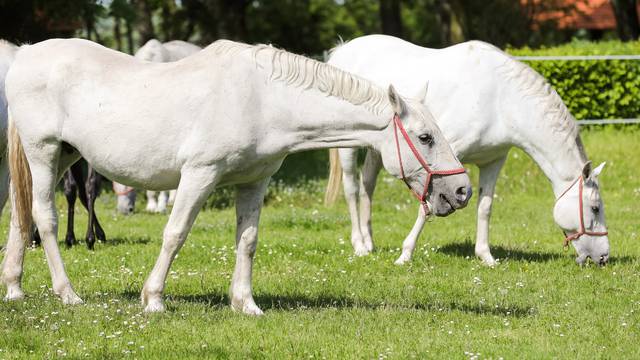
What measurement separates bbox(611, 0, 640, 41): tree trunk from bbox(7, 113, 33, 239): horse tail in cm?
2740

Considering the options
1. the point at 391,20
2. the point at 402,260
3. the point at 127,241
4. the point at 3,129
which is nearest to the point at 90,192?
the point at 127,241

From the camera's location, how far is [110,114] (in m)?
6.83

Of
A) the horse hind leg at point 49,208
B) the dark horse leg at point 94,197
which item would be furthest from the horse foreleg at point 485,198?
the horse hind leg at point 49,208

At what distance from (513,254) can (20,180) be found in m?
5.19

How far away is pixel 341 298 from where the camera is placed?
793 cm

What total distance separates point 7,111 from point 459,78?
4247mm

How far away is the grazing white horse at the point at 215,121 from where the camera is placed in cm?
665

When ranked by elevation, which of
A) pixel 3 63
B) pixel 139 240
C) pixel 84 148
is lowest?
pixel 139 240

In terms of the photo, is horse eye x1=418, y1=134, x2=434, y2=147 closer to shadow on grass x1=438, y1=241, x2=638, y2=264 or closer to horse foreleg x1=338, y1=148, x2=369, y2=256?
shadow on grass x1=438, y1=241, x2=638, y2=264

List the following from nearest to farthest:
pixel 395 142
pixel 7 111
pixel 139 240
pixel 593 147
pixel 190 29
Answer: pixel 395 142, pixel 7 111, pixel 139 240, pixel 593 147, pixel 190 29

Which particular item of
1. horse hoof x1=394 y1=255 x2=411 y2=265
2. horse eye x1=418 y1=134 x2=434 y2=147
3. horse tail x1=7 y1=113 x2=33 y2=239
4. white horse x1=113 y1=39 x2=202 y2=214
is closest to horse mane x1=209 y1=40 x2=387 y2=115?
horse eye x1=418 y1=134 x2=434 y2=147

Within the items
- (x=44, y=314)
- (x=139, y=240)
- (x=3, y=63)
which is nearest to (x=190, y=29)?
(x=139, y=240)

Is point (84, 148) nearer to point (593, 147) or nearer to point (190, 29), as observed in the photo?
point (593, 147)

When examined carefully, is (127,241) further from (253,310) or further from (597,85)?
(597,85)
